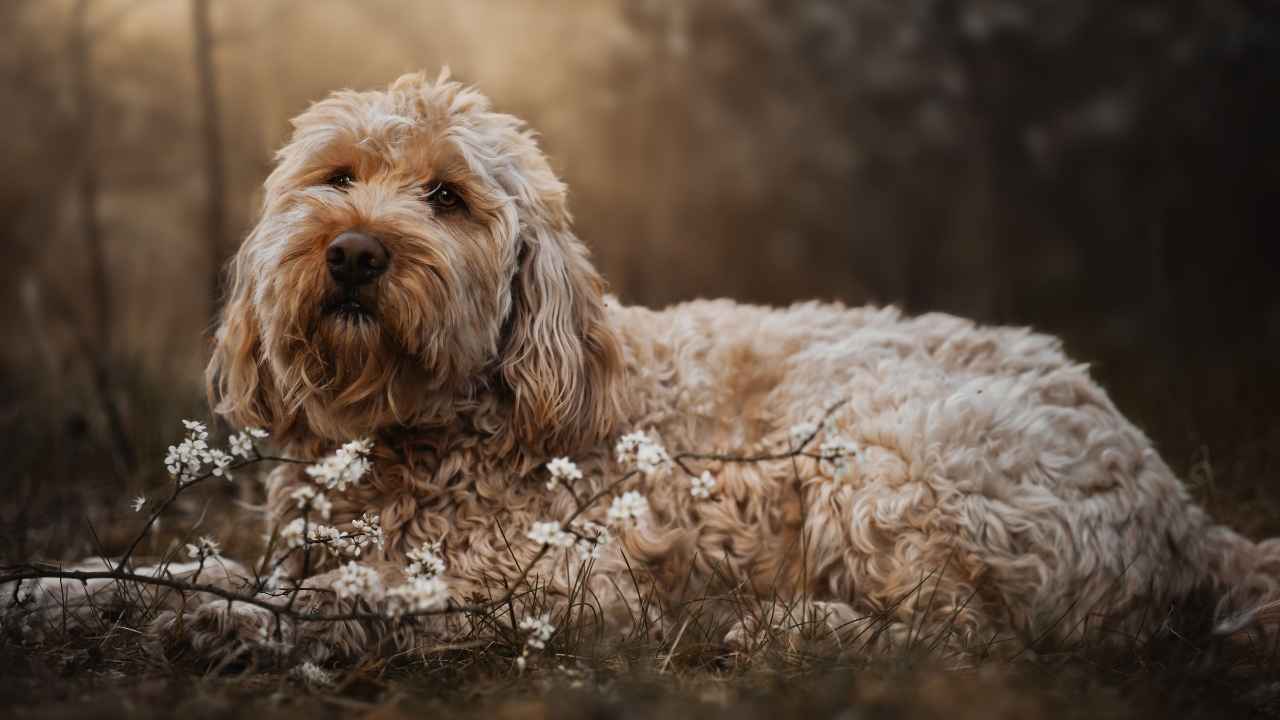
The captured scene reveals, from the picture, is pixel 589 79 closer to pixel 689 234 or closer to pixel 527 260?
pixel 689 234

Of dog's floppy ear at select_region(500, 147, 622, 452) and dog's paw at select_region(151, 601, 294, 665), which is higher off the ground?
dog's floppy ear at select_region(500, 147, 622, 452)

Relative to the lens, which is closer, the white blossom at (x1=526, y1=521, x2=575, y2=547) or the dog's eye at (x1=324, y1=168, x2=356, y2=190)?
the white blossom at (x1=526, y1=521, x2=575, y2=547)

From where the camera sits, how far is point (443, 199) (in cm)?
304

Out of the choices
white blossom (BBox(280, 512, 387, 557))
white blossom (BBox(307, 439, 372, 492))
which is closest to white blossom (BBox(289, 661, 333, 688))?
white blossom (BBox(280, 512, 387, 557))

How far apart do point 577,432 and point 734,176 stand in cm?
730

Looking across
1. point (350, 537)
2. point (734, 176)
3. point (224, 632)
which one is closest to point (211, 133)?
point (350, 537)

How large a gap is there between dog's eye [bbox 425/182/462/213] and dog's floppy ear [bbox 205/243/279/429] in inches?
23.2

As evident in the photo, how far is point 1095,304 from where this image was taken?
8797 millimetres

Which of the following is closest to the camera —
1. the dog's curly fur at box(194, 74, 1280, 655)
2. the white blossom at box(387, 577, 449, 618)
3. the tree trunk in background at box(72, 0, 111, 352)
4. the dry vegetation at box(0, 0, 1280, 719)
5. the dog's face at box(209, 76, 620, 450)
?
the white blossom at box(387, 577, 449, 618)

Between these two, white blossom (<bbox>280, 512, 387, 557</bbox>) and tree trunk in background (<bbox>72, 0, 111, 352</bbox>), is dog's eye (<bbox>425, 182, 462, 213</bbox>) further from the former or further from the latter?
tree trunk in background (<bbox>72, 0, 111, 352</bbox>)

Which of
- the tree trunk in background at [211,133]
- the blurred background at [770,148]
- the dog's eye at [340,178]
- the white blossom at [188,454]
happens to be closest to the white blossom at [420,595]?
the white blossom at [188,454]

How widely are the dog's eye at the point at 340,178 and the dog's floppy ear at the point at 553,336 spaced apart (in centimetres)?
47

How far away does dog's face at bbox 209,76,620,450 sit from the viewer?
270 cm

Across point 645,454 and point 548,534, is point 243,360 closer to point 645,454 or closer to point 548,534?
point 548,534
